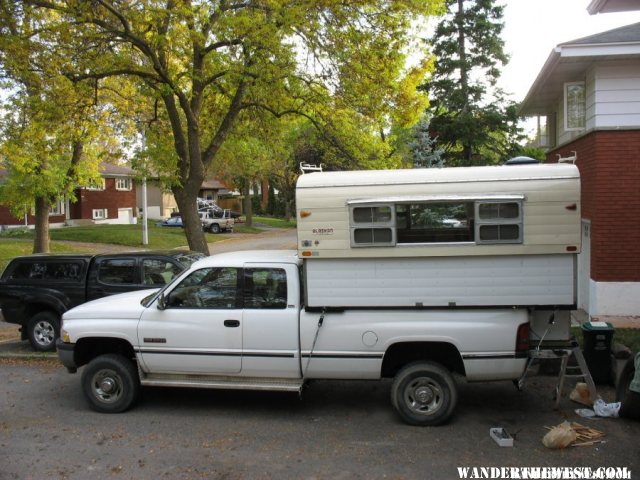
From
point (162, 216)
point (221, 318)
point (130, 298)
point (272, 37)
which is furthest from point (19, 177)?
point (162, 216)

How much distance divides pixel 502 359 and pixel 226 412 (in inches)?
123

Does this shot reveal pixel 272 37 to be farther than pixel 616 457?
Yes

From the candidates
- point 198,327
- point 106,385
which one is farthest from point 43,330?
point 198,327

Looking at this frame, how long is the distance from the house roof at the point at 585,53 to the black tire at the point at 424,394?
7.23 m

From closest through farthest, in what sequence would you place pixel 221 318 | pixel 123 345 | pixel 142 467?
pixel 142 467, pixel 221 318, pixel 123 345

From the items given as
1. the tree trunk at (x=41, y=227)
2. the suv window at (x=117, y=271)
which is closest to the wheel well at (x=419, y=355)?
the suv window at (x=117, y=271)

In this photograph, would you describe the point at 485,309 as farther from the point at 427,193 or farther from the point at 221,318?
the point at 221,318

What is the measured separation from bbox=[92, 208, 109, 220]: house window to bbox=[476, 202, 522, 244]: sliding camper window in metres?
39.6

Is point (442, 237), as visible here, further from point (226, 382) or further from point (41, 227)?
point (41, 227)

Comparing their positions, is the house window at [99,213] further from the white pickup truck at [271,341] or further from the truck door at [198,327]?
the truck door at [198,327]

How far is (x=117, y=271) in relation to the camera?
957 cm

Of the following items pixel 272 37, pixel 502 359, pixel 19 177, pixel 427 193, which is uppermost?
pixel 272 37

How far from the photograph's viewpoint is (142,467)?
5.11m

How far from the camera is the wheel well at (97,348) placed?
6613 mm
